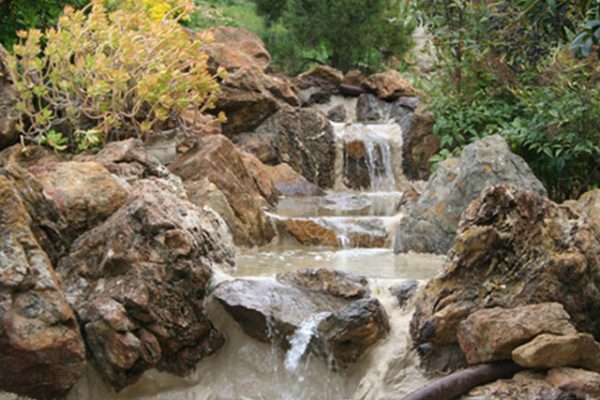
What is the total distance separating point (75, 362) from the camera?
461 cm

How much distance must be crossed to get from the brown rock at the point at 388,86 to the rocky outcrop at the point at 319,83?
31.5 inches

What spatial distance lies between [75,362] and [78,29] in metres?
3.84

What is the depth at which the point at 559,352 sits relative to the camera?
13.8 ft

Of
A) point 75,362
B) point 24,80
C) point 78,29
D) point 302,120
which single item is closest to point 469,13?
point 302,120

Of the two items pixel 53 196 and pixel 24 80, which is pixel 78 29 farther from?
pixel 53 196

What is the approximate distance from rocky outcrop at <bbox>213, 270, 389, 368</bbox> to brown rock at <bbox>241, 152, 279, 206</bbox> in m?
3.83

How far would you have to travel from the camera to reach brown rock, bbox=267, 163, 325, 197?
10.2 metres

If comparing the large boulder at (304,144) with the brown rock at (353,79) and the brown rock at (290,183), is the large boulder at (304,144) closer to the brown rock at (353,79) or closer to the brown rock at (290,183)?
the brown rock at (290,183)

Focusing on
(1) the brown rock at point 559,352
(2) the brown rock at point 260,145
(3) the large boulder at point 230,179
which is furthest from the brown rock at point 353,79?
(1) the brown rock at point 559,352

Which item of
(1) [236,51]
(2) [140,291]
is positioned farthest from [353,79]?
(2) [140,291]

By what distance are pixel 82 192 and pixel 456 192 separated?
3522 mm

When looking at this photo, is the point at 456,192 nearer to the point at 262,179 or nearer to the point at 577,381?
the point at 262,179

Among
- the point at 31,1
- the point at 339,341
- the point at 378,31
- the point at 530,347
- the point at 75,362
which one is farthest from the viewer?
the point at 378,31

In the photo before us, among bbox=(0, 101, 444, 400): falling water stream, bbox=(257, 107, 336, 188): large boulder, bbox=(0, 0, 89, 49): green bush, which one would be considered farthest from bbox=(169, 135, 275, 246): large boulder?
bbox=(257, 107, 336, 188): large boulder
